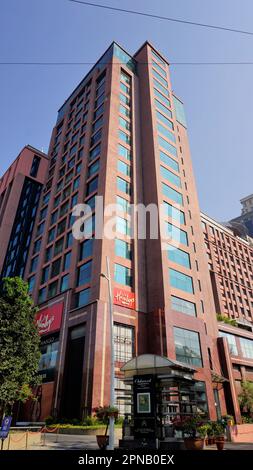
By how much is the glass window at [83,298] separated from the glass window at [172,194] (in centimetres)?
1968

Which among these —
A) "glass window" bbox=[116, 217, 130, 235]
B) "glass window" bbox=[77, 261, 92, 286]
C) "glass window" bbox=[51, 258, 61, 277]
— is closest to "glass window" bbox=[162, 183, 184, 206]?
"glass window" bbox=[116, 217, 130, 235]

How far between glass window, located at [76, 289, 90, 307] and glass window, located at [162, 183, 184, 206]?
19683mm

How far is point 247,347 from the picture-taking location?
5978cm

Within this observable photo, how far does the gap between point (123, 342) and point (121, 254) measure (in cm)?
1071

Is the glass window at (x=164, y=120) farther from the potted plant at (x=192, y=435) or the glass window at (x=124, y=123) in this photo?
the potted plant at (x=192, y=435)

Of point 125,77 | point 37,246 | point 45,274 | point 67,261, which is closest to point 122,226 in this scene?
point 67,261

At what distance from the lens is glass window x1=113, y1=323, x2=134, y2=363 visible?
1390 inches

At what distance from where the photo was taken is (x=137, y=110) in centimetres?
5881

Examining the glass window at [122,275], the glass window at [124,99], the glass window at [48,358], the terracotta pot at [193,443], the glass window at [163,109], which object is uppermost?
the glass window at [163,109]

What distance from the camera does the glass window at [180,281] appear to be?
42428 millimetres

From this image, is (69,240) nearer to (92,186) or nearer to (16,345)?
(92,186)

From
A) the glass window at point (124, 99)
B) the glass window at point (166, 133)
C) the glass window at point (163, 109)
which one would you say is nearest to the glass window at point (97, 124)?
the glass window at point (124, 99)

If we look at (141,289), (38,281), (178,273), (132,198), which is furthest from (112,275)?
(38,281)

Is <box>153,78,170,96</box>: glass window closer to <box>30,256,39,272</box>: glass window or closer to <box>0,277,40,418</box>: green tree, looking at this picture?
<box>30,256,39,272</box>: glass window
